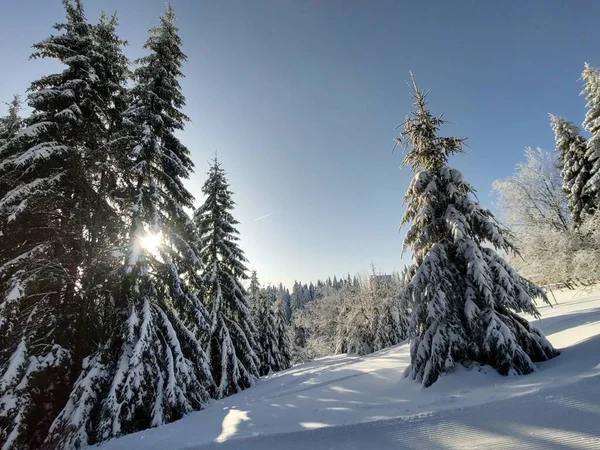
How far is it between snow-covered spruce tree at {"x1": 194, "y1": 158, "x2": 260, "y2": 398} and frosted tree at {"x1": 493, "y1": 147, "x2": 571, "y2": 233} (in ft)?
79.3

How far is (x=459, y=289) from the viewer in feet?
27.4

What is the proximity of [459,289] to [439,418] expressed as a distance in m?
4.16

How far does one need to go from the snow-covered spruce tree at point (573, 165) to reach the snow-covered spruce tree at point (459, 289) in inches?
766

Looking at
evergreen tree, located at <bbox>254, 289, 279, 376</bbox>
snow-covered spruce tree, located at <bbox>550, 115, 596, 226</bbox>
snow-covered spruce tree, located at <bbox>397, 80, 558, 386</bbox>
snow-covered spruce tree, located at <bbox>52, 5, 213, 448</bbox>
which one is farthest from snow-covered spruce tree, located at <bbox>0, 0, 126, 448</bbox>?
snow-covered spruce tree, located at <bbox>550, 115, 596, 226</bbox>

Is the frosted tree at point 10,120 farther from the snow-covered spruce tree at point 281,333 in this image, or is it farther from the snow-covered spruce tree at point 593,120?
the snow-covered spruce tree at point 593,120

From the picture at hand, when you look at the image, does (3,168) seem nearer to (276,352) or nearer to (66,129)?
(66,129)

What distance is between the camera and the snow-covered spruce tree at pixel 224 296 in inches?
598

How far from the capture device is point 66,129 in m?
9.99

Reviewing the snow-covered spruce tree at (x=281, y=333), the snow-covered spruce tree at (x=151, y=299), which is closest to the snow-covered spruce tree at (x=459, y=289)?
the snow-covered spruce tree at (x=151, y=299)

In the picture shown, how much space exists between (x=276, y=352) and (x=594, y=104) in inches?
1297

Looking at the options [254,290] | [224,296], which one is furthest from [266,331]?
[224,296]

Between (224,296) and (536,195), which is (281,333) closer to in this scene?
(224,296)

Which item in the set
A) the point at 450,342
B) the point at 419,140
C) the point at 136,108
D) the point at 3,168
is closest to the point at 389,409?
the point at 450,342

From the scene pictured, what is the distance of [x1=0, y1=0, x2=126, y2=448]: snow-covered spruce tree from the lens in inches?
294
